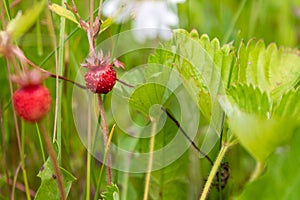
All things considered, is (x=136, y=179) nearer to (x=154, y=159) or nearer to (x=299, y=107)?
(x=154, y=159)

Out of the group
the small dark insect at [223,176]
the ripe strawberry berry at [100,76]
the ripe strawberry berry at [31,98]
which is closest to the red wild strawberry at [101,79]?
the ripe strawberry berry at [100,76]

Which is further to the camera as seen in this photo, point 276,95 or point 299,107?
point 276,95

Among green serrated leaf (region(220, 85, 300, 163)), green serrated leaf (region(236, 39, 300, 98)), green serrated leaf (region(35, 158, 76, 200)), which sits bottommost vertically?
green serrated leaf (region(35, 158, 76, 200))

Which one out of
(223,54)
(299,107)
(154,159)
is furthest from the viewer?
(154,159)

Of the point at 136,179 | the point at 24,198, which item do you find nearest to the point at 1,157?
the point at 24,198

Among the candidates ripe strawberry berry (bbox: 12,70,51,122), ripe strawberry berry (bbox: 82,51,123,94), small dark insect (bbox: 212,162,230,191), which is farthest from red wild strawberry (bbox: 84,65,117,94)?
small dark insect (bbox: 212,162,230,191)

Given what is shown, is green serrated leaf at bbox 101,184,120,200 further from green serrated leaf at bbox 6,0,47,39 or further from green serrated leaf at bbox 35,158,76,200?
green serrated leaf at bbox 6,0,47,39
